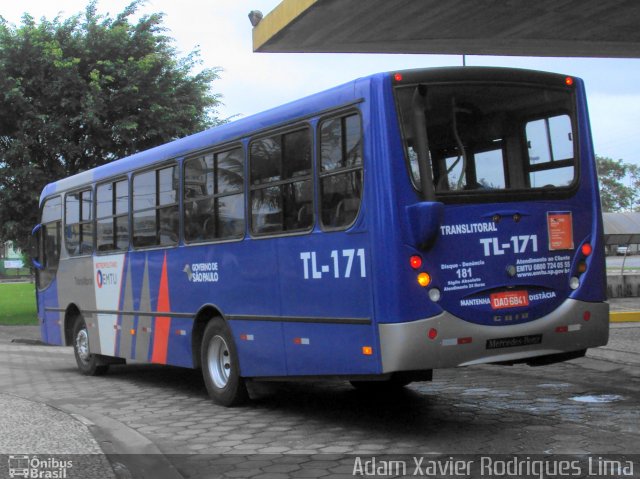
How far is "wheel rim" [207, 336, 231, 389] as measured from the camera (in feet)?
31.0

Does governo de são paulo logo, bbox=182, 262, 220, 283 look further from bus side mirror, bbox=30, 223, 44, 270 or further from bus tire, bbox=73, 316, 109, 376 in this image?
bus side mirror, bbox=30, 223, 44, 270

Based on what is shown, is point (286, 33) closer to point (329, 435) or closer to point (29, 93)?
point (29, 93)

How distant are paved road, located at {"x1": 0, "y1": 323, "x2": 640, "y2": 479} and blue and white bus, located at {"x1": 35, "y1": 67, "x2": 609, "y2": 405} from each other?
0.54 meters

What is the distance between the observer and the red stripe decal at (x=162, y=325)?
34.4 ft

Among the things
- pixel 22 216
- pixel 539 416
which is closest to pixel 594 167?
pixel 539 416

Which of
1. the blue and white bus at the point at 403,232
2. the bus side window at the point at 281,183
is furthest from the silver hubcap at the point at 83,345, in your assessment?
the bus side window at the point at 281,183

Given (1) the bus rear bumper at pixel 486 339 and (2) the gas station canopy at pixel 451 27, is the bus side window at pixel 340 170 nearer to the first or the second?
(1) the bus rear bumper at pixel 486 339

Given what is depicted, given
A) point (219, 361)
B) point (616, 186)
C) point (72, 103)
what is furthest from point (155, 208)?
point (616, 186)

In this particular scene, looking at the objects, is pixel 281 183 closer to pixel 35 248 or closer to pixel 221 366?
pixel 221 366

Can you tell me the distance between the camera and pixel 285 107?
8383 millimetres

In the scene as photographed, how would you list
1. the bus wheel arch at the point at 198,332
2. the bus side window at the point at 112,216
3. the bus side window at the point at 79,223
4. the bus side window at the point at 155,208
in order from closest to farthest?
the bus wheel arch at the point at 198,332, the bus side window at the point at 155,208, the bus side window at the point at 112,216, the bus side window at the point at 79,223

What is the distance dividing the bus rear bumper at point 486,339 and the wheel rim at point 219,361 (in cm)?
293

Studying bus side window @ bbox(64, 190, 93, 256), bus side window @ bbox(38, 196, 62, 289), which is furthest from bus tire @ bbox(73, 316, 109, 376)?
bus side window @ bbox(38, 196, 62, 289)

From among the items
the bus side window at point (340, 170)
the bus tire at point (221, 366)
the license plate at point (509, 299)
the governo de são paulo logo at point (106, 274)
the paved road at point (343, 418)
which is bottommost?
the paved road at point (343, 418)
